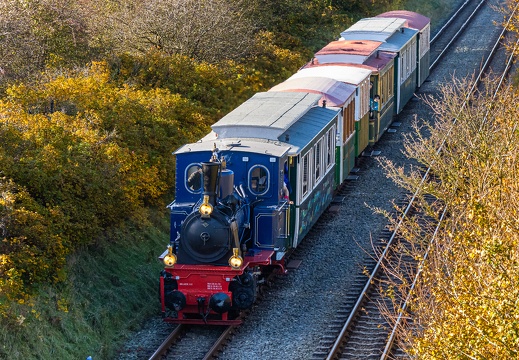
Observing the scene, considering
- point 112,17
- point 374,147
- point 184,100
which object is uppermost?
point 112,17

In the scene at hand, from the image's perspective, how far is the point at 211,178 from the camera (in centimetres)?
1362

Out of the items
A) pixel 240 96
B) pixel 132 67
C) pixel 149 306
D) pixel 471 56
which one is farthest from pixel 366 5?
pixel 149 306

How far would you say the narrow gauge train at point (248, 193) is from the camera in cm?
1396

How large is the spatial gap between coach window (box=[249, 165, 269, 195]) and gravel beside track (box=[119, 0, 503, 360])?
2.10 m

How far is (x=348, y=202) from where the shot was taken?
21.0 meters

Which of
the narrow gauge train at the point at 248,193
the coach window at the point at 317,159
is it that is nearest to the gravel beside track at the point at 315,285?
the narrow gauge train at the point at 248,193

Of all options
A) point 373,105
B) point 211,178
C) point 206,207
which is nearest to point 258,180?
point 211,178

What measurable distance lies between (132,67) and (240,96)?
3.73m

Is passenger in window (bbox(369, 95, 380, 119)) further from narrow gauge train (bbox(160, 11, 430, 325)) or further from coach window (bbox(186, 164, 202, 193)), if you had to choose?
coach window (bbox(186, 164, 202, 193))

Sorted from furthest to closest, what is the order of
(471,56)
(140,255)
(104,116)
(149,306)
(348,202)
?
1. (471,56)
2. (348,202)
3. (104,116)
4. (140,255)
5. (149,306)

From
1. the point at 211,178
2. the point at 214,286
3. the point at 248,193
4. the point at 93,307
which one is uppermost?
the point at 211,178

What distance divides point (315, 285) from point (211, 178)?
12.7 ft

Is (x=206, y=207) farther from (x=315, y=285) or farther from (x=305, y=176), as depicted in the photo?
(x=315, y=285)

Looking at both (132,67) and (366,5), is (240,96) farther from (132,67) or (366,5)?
(366,5)
